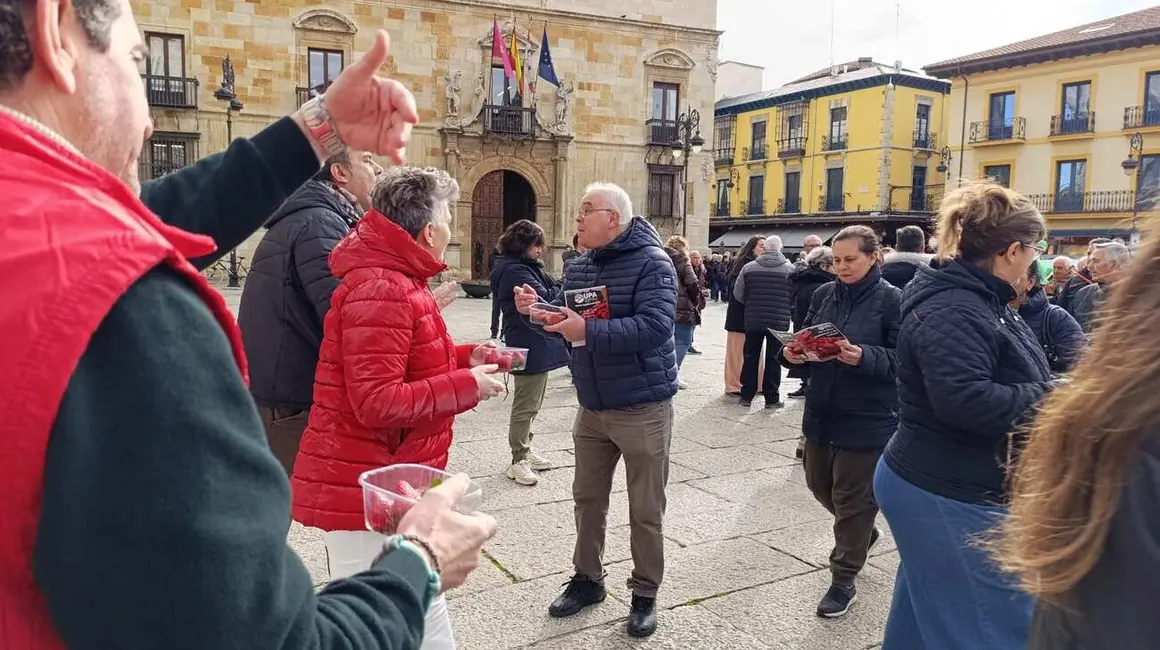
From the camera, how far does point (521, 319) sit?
6039mm

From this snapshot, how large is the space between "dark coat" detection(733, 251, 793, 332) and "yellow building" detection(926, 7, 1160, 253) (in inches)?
1015

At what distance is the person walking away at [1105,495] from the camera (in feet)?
3.43

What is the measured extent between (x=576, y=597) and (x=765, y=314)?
5.50 m

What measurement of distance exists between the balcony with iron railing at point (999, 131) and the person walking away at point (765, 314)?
29103 millimetres

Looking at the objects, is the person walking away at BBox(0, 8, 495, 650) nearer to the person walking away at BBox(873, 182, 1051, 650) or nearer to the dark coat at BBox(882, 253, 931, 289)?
the person walking away at BBox(873, 182, 1051, 650)

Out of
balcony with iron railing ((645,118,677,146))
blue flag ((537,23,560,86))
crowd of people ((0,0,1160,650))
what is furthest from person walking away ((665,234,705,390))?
balcony with iron railing ((645,118,677,146))

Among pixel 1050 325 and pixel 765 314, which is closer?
pixel 1050 325

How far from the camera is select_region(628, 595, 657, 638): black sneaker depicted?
348 centimetres

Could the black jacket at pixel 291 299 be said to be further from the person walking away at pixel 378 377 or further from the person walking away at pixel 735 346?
the person walking away at pixel 735 346

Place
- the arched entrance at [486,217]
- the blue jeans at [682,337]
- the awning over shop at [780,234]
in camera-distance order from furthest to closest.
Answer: the awning over shop at [780,234] < the arched entrance at [486,217] < the blue jeans at [682,337]

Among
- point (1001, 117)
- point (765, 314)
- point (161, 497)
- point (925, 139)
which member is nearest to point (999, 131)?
point (1001, 117)

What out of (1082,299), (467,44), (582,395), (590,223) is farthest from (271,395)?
(467,44)

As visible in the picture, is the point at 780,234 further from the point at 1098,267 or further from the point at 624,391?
the point at 624,391

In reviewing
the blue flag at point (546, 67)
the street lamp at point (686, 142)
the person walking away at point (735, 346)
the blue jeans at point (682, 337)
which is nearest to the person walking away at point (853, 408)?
the person walking away at point (735, 346)
